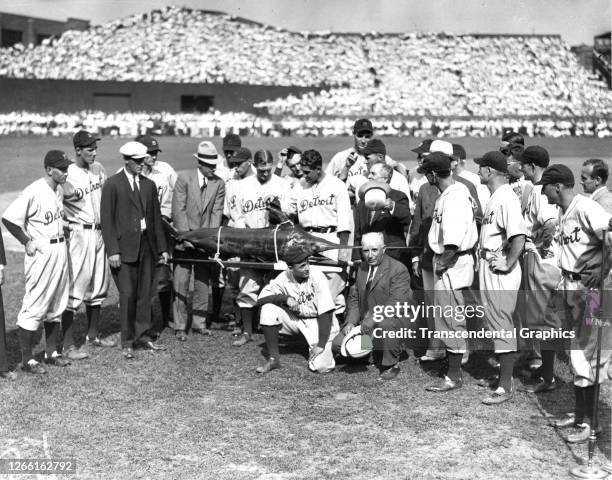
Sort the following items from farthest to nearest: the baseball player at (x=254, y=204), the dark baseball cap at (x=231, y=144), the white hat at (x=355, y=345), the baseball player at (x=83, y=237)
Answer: the dark baseball cap at (x=231, y=144), the baseball player at (x=254, y=204), the baseball player at (x=83, y=237), the white hat at (x=355, y=345)

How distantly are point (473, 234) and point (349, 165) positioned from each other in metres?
2.76

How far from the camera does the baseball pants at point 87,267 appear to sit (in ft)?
27.0

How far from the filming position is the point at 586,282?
5730 millimetres

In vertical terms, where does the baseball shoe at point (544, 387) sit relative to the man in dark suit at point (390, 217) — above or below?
below

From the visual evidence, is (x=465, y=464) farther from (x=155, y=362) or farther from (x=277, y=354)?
(x=155, y=362)

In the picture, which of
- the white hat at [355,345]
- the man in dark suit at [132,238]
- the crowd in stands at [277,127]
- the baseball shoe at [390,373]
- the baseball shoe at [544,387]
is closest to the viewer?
the baseball shoe at [544,387]

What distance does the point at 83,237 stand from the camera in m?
8.30

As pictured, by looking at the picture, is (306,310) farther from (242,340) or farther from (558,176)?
(558,176)

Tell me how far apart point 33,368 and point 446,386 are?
161 inches

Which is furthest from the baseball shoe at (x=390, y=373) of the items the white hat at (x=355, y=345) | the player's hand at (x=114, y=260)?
the player's hand at (x=114, y=260)

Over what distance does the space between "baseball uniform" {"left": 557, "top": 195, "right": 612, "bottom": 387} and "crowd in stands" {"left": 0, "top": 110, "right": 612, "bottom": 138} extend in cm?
3121

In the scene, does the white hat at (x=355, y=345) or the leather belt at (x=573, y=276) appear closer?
the leather belt at (x=573, y=276)

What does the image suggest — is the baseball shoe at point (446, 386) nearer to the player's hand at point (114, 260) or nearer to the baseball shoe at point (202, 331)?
Result: the baseball shoe at point (202, 331)

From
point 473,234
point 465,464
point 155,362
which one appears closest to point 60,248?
point 155,362
